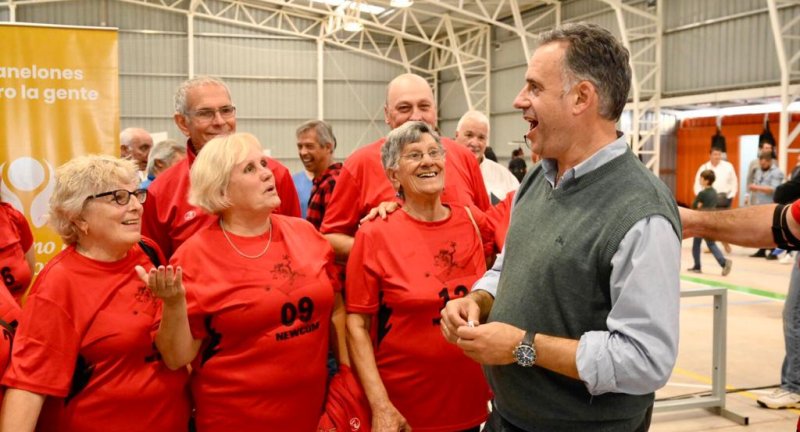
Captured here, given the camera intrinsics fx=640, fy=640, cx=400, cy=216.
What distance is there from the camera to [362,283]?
2498 mm

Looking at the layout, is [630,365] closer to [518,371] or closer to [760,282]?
[518,371]

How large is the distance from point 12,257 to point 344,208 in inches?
65.7

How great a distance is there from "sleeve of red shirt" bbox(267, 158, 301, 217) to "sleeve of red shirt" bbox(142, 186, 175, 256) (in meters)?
0.52

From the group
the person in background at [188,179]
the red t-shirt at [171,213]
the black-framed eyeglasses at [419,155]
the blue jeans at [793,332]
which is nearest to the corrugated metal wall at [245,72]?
the blue jeans at [793,332]

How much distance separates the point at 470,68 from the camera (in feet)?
69.1

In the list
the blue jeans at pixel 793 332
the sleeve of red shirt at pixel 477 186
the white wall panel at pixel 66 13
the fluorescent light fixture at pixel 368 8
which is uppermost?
the fluorescent light fixture at pixel 368 8

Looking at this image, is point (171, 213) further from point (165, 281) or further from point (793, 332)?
point (793, 332)

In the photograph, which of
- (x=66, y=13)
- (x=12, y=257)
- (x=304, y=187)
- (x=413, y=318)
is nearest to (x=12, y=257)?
(x=12, y=257)

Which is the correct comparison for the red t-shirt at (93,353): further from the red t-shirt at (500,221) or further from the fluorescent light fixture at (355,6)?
the fluorescent light fixture at (355,6)

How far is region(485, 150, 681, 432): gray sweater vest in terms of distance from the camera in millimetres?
1606

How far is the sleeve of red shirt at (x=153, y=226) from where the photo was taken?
281cm

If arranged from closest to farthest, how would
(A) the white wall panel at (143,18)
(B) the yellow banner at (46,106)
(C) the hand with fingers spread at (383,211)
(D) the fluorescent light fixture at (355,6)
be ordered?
(C) the hand with fingers spread at (383,211)
(B) the yellow banner at (46,106)
(D) the fluorescent light fixture at (355,6)
(A) the white wall panel at (143,18)

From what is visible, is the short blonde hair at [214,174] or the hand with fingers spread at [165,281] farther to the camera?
the short blonde hair at [214,174]

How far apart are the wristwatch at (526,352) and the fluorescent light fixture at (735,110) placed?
14468 millimetres
